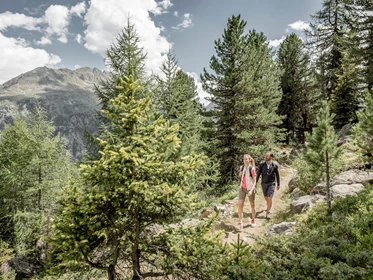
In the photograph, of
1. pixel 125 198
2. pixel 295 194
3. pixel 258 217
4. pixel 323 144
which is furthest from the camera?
pixel 295 194

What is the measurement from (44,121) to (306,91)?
97.1 feet

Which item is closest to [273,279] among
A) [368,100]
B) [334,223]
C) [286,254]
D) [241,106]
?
[286,254]

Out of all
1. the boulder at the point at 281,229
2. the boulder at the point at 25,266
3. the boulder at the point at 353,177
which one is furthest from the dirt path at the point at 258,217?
the boulder at the point at 25,266

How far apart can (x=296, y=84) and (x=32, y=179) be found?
31.1 m

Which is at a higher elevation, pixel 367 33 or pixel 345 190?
pixel 367 33

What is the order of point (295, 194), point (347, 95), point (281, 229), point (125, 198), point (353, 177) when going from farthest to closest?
point (347, 95), point (295, 194), point (353, 177), point (281, 229), point (125, 198)

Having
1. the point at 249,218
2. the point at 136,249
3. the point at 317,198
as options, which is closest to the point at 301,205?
the point at 317,198

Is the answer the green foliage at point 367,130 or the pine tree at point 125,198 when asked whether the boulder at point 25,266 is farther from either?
the green foliage at point 367,130

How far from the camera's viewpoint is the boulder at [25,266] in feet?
53.0

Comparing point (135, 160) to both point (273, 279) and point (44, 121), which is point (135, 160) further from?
point (44, 121)

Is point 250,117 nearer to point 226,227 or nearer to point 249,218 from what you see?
point 249,218

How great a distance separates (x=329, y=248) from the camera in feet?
15.8

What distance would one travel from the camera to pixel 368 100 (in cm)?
739

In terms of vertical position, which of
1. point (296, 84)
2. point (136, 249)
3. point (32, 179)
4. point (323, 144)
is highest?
point (296, 84)
